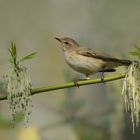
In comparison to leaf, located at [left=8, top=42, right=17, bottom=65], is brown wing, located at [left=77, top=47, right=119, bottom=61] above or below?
below

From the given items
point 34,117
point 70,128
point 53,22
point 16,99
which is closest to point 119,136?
point 70,128

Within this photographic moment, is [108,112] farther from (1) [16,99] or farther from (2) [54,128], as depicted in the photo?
(1) [16,99]

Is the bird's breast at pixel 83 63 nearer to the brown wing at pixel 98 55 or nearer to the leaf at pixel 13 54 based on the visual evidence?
the brown wing at pixel 98 55

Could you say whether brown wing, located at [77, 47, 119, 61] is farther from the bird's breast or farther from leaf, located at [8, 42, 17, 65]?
leaf, located at [8, 42, 17, 65]

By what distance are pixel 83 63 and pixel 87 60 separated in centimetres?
7

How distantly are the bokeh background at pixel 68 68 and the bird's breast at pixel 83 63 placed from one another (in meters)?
0.11

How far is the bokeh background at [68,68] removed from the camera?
4082mm

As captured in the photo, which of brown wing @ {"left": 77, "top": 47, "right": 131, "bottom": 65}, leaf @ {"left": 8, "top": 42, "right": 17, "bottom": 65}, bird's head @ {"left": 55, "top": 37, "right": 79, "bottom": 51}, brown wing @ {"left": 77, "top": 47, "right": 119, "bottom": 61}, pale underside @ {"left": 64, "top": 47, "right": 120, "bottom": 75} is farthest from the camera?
bird's head @ {"left": 55, "top": 37, "right": 79, "bottom": 51}

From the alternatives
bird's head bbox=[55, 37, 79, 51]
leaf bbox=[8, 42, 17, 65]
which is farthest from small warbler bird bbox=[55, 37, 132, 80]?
leaf bbox=[8, 42, 17, 65]

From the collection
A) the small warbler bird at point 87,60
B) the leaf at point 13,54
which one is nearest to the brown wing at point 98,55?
the small warbler bird at point 87,60

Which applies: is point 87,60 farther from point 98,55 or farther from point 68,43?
point 68,43

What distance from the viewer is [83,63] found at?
3.53 metres

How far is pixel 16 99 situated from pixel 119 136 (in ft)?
5.42

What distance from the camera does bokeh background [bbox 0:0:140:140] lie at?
4.08 m
